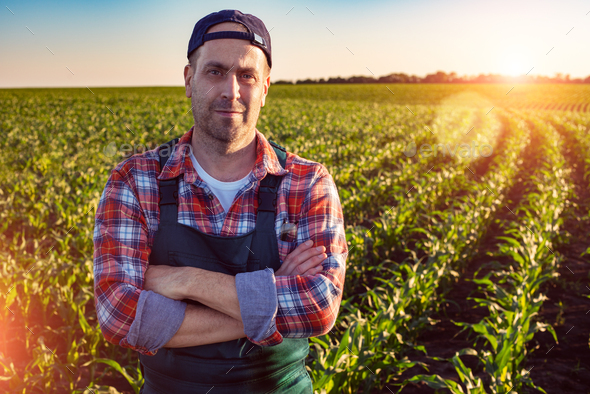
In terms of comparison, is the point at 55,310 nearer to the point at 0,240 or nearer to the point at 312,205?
the point at 0,240

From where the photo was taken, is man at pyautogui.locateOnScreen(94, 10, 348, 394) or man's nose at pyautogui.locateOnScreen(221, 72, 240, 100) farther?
man's nose at pyautogui.locateOnScreen(221, 72, 240, 100)

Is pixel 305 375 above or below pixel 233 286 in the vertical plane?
below

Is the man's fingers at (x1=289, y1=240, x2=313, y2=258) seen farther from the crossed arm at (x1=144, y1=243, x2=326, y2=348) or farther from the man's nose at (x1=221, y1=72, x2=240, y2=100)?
the man's nose at (x1=221, y1=72, x2=240, y2=100)

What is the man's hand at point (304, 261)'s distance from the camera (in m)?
1.52

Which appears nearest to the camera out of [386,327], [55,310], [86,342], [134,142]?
[386,327]

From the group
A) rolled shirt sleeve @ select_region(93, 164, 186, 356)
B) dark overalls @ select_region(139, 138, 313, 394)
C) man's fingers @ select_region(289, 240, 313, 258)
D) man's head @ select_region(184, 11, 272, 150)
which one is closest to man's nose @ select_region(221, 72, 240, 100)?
man's head @ select_region(184, 11, 272, 150)

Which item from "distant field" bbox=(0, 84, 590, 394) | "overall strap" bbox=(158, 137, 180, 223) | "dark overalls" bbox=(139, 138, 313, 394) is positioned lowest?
"distant field" bbox=(0, 84, 590, 394)

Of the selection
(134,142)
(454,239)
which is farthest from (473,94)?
(454,239)

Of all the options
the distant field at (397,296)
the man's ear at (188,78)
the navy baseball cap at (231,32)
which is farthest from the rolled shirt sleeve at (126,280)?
the distant field at (397,296)

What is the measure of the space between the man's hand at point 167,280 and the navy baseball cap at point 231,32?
866 mm

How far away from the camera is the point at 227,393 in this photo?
1.48 m

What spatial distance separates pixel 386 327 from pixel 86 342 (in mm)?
2192

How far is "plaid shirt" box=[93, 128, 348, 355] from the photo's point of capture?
1405mm

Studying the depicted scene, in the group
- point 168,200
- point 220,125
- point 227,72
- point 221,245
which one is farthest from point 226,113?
point 221,245
